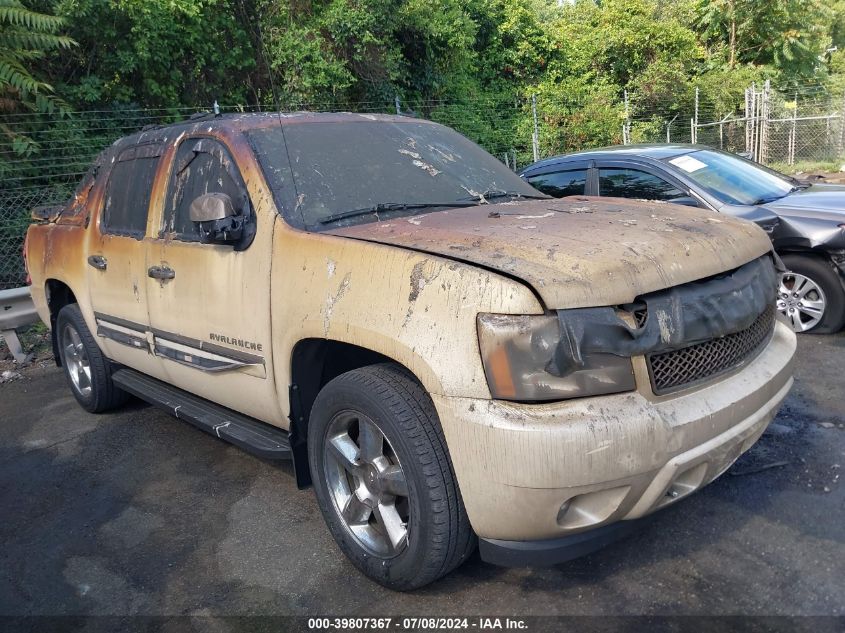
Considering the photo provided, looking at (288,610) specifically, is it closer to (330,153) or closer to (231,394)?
(231,394)

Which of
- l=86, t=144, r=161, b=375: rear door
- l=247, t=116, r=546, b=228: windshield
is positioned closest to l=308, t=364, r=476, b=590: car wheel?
l=247, t=116, r=546, b=228: windshield

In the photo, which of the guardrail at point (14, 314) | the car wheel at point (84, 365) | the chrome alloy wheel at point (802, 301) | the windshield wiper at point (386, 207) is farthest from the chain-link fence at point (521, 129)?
the chrome alloy wheel at point (802, 301)

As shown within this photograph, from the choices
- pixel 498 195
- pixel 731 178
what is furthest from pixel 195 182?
pixel 731 178

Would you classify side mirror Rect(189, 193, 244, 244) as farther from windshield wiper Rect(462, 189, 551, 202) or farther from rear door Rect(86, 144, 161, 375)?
windshield wiper Rect(462, 189, 551, 202)

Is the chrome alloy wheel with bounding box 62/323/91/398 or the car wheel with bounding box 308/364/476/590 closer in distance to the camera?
the car wheel with bounding box 308/364/476/590

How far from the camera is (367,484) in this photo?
2828 mm

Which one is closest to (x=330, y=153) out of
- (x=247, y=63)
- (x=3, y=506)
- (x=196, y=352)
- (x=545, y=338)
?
(x=196, y=352)

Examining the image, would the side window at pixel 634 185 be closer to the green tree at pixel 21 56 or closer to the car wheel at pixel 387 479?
the car wheel at pixel 387 479

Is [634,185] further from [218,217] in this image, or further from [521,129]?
[521,129]

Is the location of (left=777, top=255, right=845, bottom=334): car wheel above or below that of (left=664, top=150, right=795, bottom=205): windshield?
below

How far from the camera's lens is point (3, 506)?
12.9 feet

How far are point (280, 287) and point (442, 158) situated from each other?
132cm

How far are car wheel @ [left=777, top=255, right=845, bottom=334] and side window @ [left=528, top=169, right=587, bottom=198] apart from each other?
6.11 ft

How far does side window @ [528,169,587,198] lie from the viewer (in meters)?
6.53
